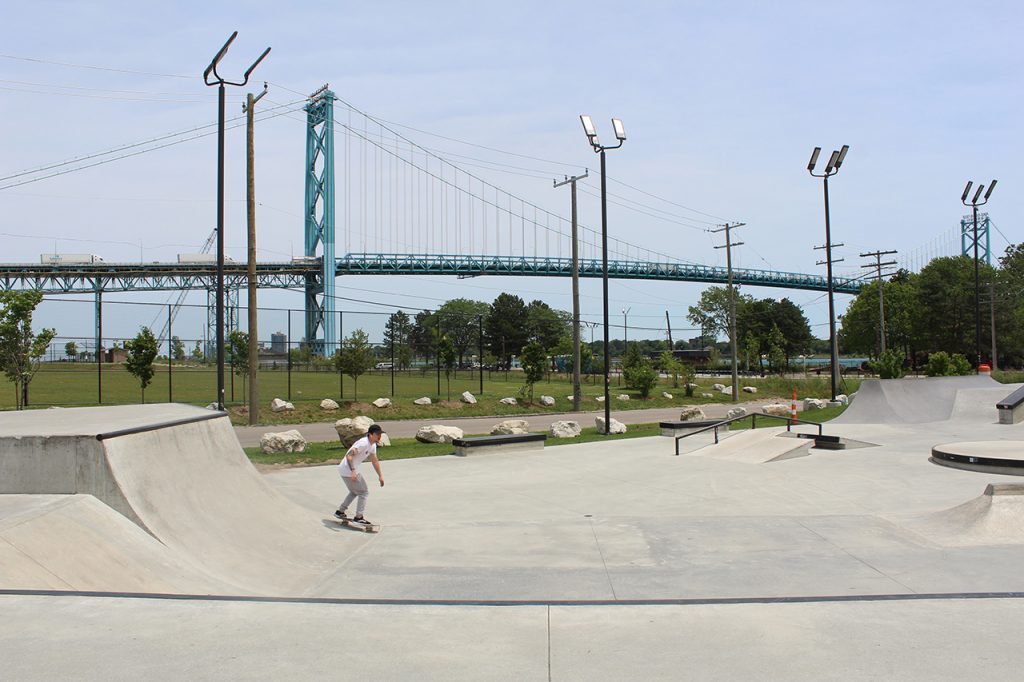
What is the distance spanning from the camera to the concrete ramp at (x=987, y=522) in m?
7.98

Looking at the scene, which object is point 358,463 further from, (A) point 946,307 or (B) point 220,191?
(A) point 946,307

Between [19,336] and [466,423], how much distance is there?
584 inches

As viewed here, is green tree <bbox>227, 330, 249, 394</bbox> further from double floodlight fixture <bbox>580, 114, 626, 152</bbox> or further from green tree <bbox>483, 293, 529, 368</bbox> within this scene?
green tree <bbox>483, 293, 529, 368</bbox>

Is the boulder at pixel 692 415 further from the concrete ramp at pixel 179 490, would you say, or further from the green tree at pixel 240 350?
the concrete ramp at pixel 179 490

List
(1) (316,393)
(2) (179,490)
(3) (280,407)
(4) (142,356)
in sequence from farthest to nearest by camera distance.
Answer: (1) (316,393)
(3) (280,407)
(4) (142,356)
(2) (179,490)

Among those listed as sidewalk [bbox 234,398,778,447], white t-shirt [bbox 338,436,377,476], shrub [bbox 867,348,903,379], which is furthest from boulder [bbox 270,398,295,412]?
shrub [bbox 867,348,903,379]

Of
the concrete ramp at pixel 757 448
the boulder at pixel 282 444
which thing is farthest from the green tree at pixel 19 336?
the concrete ramp at pixel 757 448

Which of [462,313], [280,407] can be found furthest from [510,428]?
[462,313]

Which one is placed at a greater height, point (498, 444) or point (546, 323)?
point (546, 323)

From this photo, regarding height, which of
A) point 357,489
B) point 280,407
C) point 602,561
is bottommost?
point 602,561

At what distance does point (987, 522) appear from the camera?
8164mm

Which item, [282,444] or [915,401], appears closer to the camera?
[282,444]

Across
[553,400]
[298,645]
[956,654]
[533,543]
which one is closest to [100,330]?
[553,400]

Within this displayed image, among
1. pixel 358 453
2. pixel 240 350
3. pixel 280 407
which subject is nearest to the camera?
pixel 358 453
